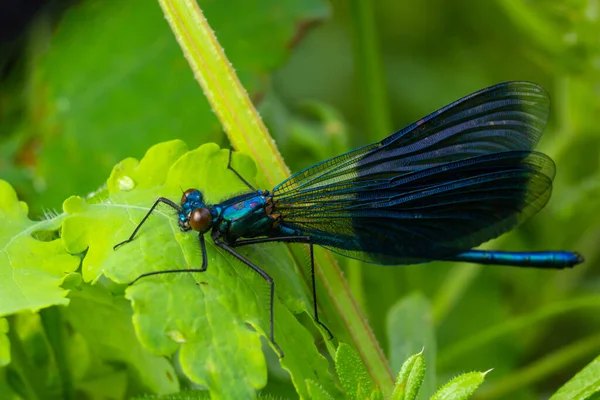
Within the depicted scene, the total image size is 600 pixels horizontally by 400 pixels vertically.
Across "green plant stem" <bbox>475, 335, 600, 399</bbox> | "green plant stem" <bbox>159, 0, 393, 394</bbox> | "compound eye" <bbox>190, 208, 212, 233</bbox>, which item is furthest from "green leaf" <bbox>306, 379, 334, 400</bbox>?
"green plant stem" <bbox>475, 335, 600, 399</bbox>

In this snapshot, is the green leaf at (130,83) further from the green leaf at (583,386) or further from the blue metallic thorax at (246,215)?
the green leaf at (583,386)

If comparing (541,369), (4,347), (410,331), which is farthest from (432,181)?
(4,347)

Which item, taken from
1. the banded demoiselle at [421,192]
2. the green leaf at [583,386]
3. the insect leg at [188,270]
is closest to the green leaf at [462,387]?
the green leaf at [583,386]

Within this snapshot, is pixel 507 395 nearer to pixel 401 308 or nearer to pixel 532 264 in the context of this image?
A: pixel 532 264

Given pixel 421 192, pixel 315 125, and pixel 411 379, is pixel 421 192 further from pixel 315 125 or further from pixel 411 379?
pixel 315 125

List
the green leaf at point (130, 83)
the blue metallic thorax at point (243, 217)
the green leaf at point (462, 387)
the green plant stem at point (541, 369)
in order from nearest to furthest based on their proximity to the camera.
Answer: the green leaf at point (462, 387), the blue metallic thorax at point (243, 217), the green plant stem at point (541, 369), the green leaf at point (130, 83)

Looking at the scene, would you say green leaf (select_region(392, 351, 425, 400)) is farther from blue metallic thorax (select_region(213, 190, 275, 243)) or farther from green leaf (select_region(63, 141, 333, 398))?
blue metallic thorax (select_region(213, 190, 275, 243))
